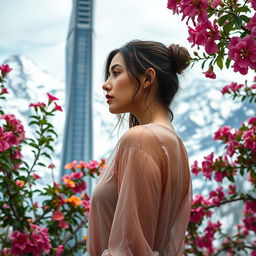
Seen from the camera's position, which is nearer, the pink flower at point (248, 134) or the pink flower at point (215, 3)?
the pink flower at point (215, 3)

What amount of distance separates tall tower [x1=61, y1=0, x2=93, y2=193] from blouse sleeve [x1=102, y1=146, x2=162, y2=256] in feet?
120

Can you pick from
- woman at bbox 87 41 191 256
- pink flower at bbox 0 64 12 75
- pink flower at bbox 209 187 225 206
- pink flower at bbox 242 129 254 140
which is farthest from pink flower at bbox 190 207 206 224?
woman at bbox 87 41 191 256

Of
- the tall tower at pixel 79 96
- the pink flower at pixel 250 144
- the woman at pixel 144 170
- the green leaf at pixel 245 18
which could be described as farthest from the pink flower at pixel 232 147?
the tall tower at pixel 79 96

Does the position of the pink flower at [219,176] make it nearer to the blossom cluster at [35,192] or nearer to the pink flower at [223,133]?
the pink flower at [223,133]

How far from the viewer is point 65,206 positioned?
2.43 meters

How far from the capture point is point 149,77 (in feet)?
3.14

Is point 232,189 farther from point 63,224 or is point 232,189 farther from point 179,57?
point 179,57

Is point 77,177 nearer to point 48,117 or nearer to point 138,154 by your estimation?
point 48,117

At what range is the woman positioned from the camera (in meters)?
0.80

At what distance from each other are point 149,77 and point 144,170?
243 millimetres

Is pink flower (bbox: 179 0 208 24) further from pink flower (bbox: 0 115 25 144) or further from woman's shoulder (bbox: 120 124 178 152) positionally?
pink flower (bbox: 0 115 25 144)

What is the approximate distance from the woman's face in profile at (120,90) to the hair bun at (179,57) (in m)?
0.12

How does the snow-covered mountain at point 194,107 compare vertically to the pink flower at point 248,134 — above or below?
above

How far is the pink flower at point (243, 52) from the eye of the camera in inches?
34.6
